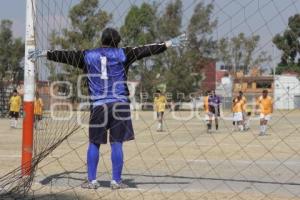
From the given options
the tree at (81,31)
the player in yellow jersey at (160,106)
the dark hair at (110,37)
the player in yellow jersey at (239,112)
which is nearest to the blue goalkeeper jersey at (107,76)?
the dark hair at (110,37)

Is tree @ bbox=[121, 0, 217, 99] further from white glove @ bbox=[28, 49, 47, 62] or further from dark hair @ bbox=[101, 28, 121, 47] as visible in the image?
white glove @ bbox=[28, 49, 47, 62]

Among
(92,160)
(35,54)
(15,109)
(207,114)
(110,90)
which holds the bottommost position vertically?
(92,160)

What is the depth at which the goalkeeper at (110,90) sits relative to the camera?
7.64m

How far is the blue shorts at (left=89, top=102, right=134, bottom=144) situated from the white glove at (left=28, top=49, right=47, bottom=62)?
104cm

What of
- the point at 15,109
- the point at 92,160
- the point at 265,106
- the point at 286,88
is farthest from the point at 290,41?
the point at 15,109

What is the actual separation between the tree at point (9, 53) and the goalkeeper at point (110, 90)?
33453 millimetres

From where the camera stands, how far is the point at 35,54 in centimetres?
808

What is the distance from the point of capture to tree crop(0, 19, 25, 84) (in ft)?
139

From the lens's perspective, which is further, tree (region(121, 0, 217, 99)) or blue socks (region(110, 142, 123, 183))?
blue socks (region(110, 142, 123, 183))

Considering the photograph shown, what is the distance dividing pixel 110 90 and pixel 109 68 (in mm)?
280

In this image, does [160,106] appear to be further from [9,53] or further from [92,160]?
[9,53]

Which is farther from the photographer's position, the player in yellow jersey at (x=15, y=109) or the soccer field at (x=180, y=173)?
the player in yellow jersey at (x=15, y=109)

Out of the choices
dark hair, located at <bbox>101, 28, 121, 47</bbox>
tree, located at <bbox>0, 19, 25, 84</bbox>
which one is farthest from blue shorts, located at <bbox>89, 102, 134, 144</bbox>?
tree, located at <bbox>0, 19, 25, 84</bbox>

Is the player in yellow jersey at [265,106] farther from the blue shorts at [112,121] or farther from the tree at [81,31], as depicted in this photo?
the blue shorts at [112,121]
